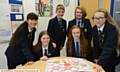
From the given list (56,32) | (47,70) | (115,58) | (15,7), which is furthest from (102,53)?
(15,7)

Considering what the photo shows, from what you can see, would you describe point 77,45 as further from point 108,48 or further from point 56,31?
point 56,31

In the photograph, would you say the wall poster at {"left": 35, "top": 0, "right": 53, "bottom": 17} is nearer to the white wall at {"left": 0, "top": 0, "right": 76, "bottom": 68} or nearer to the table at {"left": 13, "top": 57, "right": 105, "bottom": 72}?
the white wall at {"left": 0, "top": 0, "right": 76, "bottom": 68}

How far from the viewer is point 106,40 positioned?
2969 millimetres

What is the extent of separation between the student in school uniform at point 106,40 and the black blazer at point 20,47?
0.93 meters

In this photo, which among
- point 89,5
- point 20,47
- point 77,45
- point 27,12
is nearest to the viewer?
point 20,47

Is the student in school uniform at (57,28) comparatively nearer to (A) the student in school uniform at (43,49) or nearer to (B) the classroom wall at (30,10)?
(A) the student in school uniform at (43,49)

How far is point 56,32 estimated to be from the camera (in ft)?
12.7

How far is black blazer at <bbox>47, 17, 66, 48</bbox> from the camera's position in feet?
12.7

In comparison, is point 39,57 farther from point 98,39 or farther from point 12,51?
point 98,39

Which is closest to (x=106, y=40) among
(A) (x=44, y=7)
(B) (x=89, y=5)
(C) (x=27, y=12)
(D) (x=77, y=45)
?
(D) (x=77, y=45)

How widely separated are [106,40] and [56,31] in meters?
1.12

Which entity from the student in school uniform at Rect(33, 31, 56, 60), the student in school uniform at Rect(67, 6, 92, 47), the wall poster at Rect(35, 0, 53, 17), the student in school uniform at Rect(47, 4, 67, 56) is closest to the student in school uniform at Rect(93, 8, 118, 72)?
the student in school uniform at Rect(67, 6, 92, 47)

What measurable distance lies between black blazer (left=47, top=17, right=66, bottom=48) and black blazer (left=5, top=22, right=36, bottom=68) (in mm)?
629

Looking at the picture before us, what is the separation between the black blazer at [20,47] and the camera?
10.2 feet
